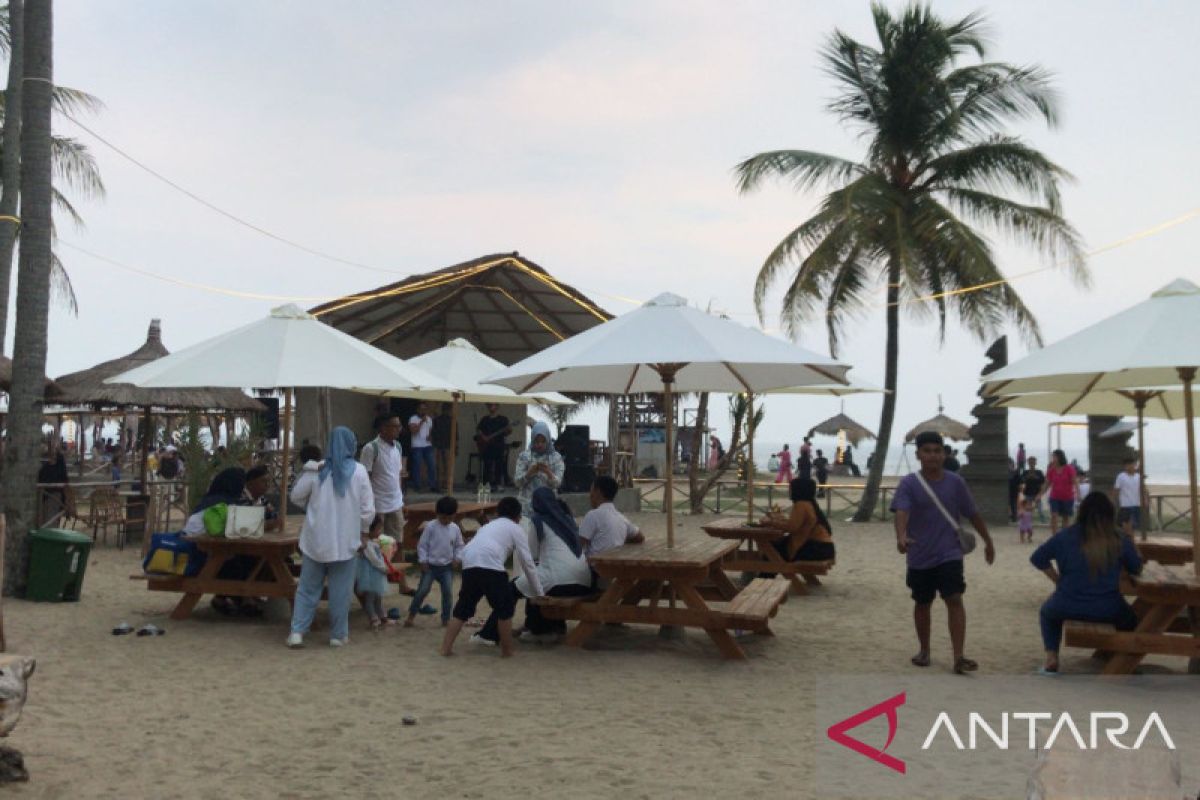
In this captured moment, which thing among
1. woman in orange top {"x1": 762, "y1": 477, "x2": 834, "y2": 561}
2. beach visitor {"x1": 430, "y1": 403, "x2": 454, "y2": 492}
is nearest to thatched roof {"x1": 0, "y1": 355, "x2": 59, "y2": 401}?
beach visitor {"x1": 430, "y1": 403, "x2": 454, "y2": 492}

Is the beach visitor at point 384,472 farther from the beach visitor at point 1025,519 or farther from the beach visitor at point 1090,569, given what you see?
the beach visitor at point 1025,519

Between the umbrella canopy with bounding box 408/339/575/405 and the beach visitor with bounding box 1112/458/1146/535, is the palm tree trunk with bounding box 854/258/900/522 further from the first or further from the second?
the umbrella canopy with bounding box 408/339/575/405

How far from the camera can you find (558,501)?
719 cm

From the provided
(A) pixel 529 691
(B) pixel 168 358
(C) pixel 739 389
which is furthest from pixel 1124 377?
(B) pixel 168 358

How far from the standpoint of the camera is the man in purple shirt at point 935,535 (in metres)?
6.39

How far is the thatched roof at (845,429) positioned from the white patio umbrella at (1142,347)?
1508 inches

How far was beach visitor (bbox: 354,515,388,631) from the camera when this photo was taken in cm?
771

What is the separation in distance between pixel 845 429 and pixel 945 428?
458 inches

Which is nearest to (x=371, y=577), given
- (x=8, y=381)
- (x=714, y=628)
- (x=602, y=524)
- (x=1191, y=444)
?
(x=602, y=524)

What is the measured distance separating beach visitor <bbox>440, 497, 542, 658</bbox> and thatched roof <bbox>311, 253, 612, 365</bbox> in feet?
35.2

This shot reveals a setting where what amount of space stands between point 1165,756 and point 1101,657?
5225 millimetres

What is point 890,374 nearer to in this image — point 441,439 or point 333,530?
point 441,439

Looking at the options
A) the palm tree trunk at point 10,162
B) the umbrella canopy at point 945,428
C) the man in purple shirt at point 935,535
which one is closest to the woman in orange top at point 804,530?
the man in purple shirt at point 935,535

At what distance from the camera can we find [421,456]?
17969mm
